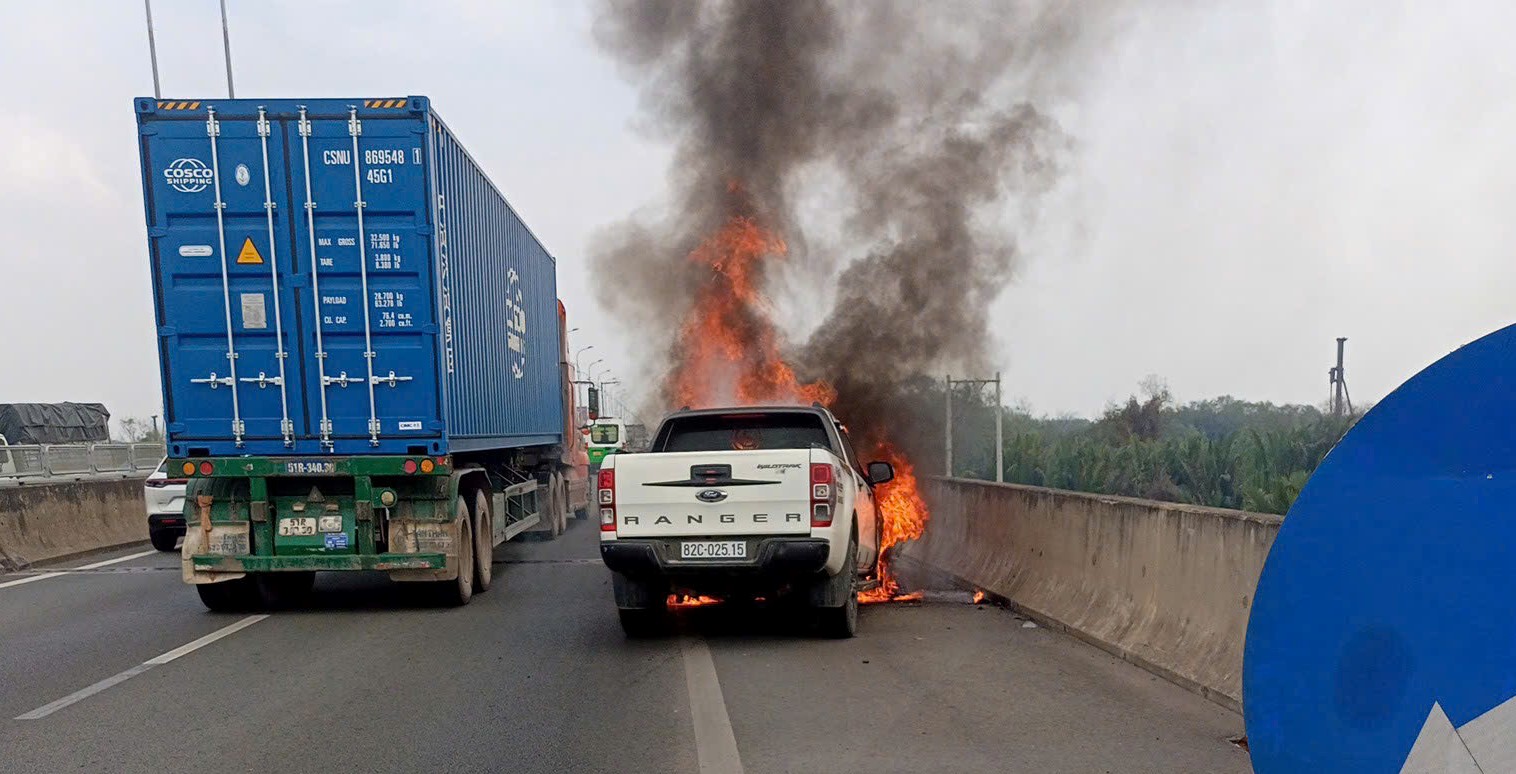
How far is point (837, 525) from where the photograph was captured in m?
7.95

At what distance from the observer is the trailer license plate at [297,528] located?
9.43 m

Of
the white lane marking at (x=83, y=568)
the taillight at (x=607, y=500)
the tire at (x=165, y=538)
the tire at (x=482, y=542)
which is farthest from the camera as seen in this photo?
the tire at (x=165, y=538)

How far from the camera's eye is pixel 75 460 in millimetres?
24375

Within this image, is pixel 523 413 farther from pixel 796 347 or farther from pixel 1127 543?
pixel 1127 543

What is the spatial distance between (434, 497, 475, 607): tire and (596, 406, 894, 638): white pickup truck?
8.41 feet

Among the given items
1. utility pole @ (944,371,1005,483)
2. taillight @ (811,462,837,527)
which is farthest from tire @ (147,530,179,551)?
taillight @ (811,462,837,527)

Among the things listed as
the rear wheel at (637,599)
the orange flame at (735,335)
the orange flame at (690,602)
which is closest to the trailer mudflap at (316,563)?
the orange flame at (690,602)

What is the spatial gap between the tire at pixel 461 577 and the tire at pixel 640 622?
2272 mm

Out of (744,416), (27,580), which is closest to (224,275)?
(744,416)

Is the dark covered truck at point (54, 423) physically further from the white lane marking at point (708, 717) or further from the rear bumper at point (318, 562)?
the white lane marking at point (708, 717)

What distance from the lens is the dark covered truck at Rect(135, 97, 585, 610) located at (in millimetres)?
9336

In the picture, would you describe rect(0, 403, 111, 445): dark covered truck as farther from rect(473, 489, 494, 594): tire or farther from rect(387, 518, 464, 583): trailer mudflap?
rect(387, 518, 464, 583): trailer mudflap

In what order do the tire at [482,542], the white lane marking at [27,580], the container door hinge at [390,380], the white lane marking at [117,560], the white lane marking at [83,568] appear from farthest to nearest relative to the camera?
the white lane marking at [117,560] < the white lane marking at [83,568] < the white lane marking at [27,580] < the tire at [482,542] < the container door hinge at [390,380]

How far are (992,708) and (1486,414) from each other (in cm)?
423
